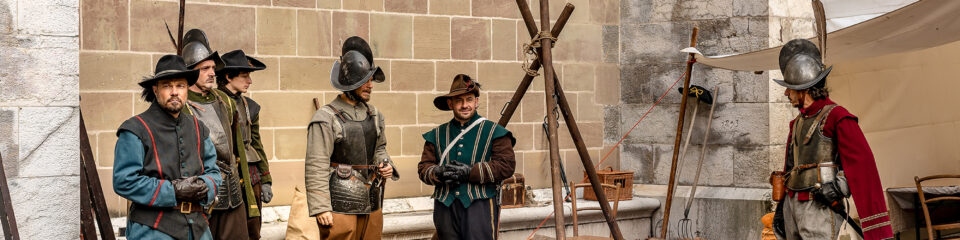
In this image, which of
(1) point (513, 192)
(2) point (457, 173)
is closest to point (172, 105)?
(2) point (457, 173)

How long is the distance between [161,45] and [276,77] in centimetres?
80

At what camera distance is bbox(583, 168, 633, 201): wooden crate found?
318 inches

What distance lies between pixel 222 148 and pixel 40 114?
2.83 feet

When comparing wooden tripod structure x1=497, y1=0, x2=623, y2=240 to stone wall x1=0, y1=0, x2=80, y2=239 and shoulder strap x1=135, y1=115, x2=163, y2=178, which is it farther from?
stone wall x1=0, y1=0, x2=80, y2=239

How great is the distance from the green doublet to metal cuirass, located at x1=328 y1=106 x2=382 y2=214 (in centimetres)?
36

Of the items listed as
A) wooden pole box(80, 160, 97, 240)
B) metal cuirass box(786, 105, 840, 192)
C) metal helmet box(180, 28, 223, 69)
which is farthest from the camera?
metal cuirass box(786, 105, 840, 192)

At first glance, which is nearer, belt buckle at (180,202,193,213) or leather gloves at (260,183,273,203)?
belt buckle at (180,202,193,213)

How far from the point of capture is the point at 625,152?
341 inches

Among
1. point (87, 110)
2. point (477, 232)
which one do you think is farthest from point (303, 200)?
point (87, 110)

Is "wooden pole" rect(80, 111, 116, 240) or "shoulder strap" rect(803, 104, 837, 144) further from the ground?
"shoulder strap" rect(803, 104, 837, 144)

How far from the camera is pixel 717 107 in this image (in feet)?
26.6

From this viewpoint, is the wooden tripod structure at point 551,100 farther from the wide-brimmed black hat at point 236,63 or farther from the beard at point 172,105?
the beard at point 172,105

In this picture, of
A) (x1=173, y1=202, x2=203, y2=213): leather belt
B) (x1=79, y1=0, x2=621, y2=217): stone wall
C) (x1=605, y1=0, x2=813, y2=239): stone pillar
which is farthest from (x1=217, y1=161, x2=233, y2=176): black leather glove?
(x1=605, y1=0, x2=813, y2=239): stone pillar

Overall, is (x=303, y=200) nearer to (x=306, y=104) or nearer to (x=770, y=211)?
(x=306, y=104)
